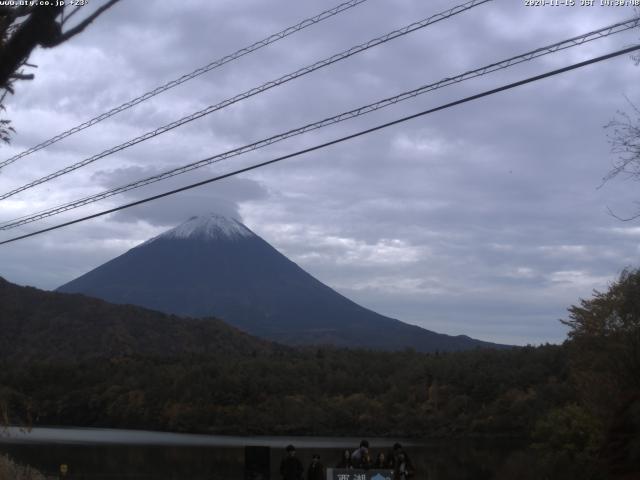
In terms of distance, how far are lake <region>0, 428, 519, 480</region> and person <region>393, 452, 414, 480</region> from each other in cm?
1258

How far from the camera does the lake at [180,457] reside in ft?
128

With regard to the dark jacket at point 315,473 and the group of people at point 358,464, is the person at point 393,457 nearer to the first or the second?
the group of people at point 358,464

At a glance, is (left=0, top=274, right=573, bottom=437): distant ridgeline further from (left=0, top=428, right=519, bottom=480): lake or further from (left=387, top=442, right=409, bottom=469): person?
(left=387, top=442, right=409, bottom=469): person

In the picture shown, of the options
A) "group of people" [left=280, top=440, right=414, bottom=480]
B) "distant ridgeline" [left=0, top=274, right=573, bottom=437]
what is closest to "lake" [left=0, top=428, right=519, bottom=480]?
"distant ridgeline" [left=0, top=274, right=573, bottom=437]

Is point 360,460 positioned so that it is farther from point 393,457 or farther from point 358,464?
point 393,457

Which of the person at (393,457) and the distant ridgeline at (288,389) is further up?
the distant ridgeline at (288,389)

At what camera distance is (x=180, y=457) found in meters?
50.2

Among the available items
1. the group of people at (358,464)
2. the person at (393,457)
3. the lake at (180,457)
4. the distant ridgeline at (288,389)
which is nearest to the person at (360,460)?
the group of people at (358,464)

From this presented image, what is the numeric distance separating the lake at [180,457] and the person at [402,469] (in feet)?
41.3

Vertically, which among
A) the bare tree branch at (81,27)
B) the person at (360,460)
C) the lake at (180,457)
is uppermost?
the bare tree branch at (81,27)

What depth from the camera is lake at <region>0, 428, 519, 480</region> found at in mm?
39062

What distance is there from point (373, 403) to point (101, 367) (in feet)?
92.0

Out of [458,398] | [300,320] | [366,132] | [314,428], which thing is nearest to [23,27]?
[366,132]

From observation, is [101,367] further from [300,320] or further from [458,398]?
[300,320]
